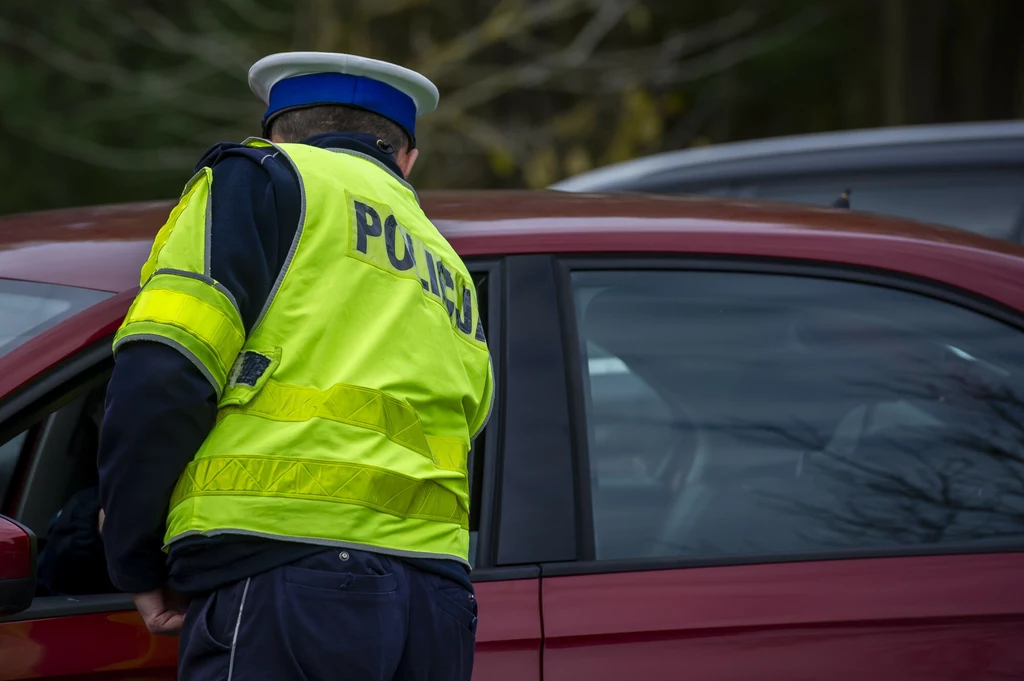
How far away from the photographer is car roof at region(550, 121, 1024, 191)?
4.17 metres

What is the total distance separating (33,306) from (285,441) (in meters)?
0.63

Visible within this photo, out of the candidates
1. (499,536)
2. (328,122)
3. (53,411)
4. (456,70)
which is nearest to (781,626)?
(499,536)

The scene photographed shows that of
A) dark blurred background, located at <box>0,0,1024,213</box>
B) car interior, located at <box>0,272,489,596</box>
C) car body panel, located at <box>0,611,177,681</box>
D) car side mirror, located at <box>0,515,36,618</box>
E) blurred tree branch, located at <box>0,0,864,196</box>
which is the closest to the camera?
car side mirror, located at <box>0,515,36,618</box>

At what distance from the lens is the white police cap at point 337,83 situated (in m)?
1.86

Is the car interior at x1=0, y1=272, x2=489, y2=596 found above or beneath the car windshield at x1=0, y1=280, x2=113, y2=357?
beneath

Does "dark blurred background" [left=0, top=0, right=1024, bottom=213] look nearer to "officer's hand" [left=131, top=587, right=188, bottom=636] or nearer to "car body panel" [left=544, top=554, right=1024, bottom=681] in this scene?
"car body panel" [left=544, top=554, right=1024, bottom=681]

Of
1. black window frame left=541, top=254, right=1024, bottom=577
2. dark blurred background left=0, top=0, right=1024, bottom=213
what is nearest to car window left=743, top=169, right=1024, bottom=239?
black window frame left=541, top=254, right=1024, bottom=577

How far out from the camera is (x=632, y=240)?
2092 mm

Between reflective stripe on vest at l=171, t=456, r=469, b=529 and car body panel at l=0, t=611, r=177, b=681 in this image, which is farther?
car body panel at l=0, t=611, r=177, b=681

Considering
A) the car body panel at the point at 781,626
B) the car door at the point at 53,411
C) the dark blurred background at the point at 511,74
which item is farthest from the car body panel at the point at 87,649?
the dark blurred background at the point at 511,74

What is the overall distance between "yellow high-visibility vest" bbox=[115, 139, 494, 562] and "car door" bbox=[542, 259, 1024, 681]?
333 mm

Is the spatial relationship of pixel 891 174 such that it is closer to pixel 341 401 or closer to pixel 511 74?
pixel 341 401

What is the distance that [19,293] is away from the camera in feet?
6.51

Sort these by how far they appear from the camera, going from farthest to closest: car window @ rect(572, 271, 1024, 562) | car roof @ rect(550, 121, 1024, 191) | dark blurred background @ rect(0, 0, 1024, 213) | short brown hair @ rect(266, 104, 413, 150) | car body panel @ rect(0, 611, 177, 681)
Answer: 1. dark blurred background @ rect(0, 0, 1024, 213)
2. car roof @ rect(550, 121, 1024, 191)
3. car window @ rect(572, 271, 1024, 562)
4. short brown hair @ rect(266, 104, 413, 150)
5. car body panel @ rect(0, 611, 177, 681)
